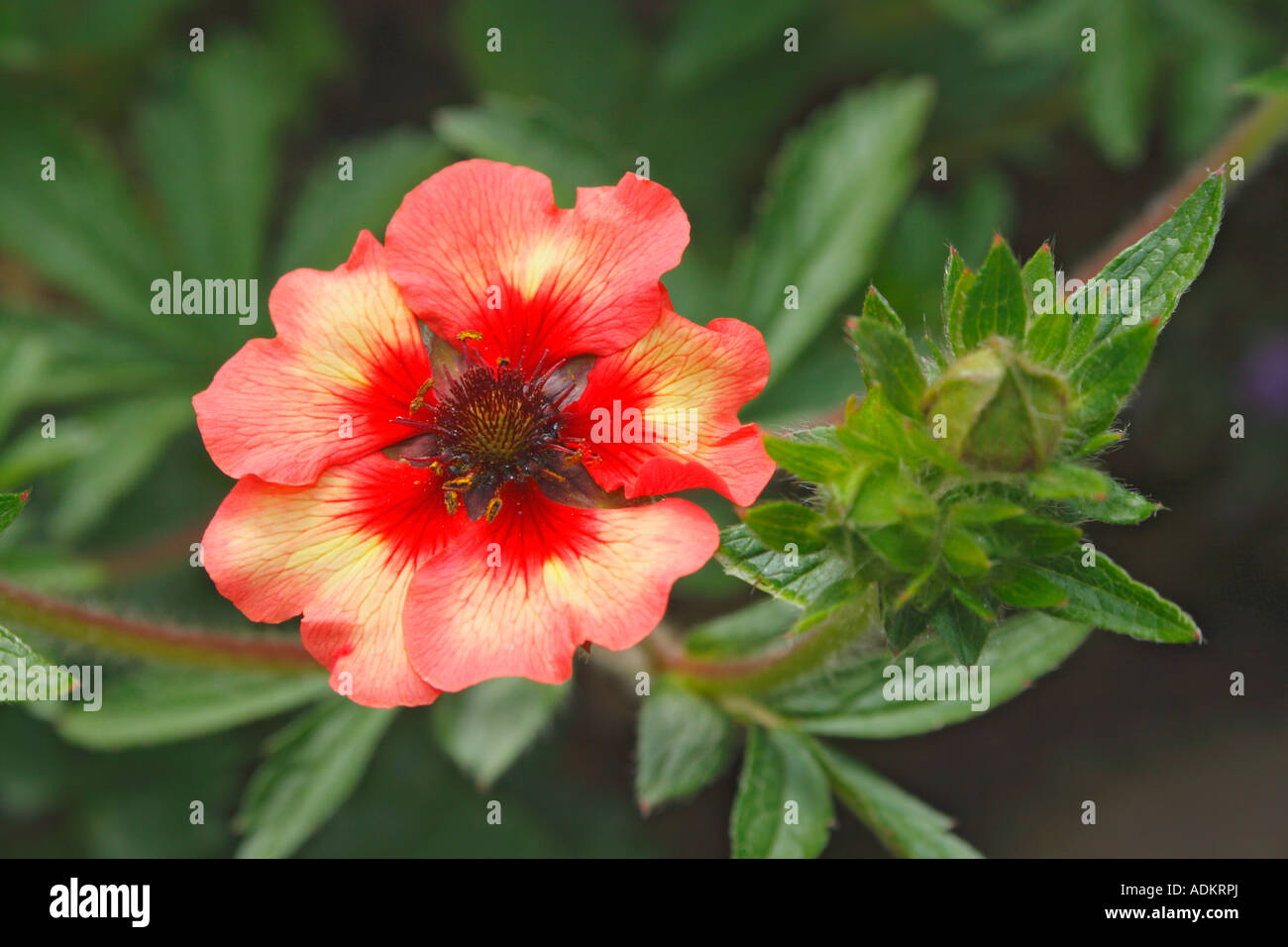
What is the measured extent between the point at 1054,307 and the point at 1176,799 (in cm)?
350

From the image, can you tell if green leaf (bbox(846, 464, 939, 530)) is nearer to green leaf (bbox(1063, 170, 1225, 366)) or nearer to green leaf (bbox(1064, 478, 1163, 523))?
green leaf (bbox(1064, 478, 1163, 523))

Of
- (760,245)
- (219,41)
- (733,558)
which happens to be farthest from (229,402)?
(219,41)

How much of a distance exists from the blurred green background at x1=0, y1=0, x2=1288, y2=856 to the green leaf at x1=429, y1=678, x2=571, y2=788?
0.94 meters

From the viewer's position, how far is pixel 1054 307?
2078 mm

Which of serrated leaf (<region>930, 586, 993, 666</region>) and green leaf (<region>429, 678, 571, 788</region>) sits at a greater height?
serrated leaf (<region>930, 586, 993, 666</region>)

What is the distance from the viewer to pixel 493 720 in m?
3.34

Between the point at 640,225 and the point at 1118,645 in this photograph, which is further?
the point at 1118,645

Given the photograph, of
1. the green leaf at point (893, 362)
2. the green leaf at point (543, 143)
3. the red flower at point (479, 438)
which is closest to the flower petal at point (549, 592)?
the red flower at point (479, 438)

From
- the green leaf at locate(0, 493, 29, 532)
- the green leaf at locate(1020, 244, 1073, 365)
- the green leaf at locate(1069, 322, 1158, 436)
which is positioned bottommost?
the green leaf at locate(0, 493, 29, 532)

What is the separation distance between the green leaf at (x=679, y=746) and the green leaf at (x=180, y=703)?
945mm

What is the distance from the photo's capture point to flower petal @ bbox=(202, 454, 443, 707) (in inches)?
83.5

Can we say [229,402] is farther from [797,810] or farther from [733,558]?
[797,810]

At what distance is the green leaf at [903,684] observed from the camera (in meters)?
2.85

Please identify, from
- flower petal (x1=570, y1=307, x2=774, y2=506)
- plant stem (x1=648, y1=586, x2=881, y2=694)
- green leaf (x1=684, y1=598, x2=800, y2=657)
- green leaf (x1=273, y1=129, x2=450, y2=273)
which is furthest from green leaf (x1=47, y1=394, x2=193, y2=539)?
flower petal (x1=570, y1=307, x2=774, y2=506)
